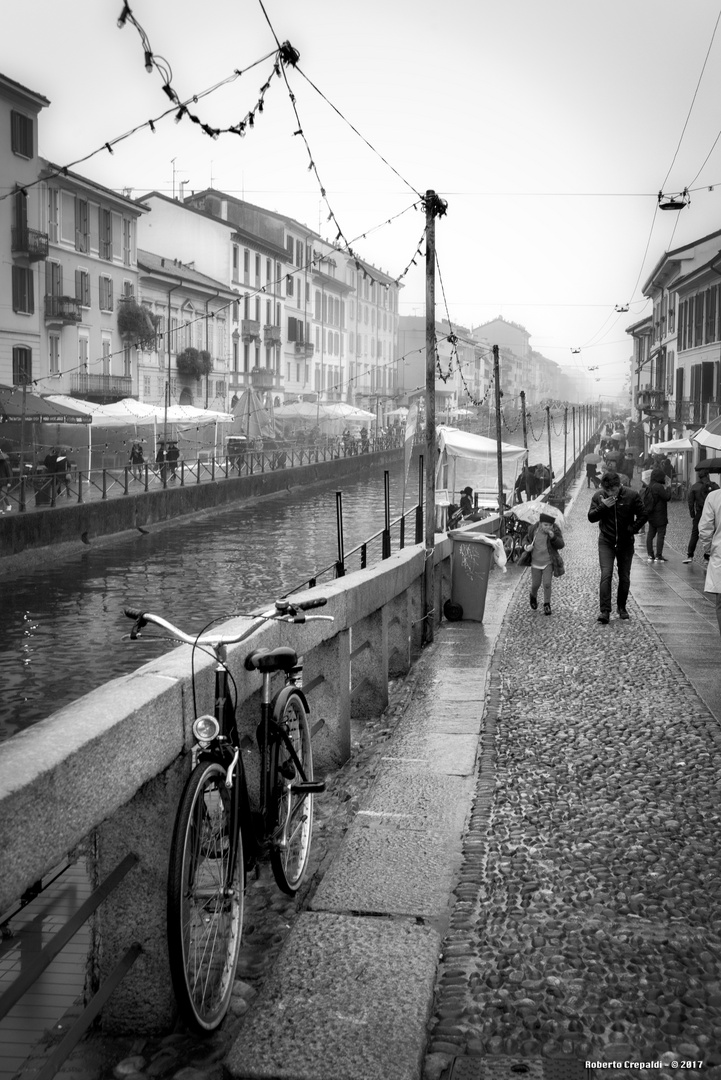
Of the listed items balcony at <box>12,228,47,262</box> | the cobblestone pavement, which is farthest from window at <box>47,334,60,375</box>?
the cobblestone pavement

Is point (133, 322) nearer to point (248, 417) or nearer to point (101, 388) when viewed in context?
point (101, 388)

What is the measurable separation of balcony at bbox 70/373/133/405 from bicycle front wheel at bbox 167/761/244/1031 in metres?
36.8

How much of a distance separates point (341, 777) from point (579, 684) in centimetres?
256

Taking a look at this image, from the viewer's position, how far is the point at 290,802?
4.28m

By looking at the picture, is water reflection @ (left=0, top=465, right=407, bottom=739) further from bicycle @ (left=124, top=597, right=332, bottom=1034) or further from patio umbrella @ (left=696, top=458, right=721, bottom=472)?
patio umbrella @ (left=696, top=458, right=721, bottom=472)

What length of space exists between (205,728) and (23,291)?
3496 centimetres

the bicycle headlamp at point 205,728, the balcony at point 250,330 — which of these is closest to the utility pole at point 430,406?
the bicycle headlamp at point 205,728

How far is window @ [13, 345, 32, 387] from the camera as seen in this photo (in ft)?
116

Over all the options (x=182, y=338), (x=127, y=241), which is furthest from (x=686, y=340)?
→ (x=127, y=241)

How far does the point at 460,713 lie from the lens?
733 centimetres

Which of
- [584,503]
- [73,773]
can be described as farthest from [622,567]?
[584,503]

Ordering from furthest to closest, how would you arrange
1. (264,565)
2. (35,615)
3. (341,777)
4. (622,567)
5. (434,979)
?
1. (264,565)
2. (35,615)
3. (622,567)
4. (341,777)
5. (434,979)

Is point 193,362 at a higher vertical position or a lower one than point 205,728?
higher

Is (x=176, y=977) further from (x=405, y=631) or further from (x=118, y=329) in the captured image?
(x=118, y=329)
